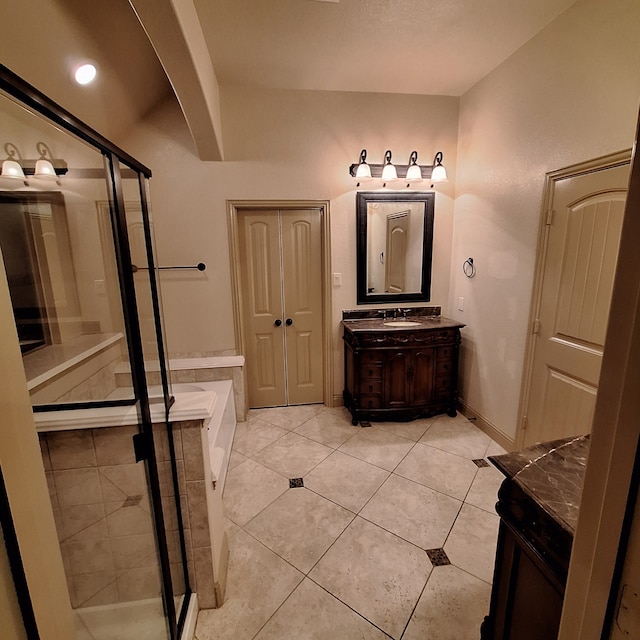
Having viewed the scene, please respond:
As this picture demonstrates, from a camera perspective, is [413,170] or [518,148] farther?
[413,170]

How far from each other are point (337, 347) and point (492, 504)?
5.93 feet

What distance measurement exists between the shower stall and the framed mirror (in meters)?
2.18

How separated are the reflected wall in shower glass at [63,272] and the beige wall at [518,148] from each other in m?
2.48

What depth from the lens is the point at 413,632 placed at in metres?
1.37

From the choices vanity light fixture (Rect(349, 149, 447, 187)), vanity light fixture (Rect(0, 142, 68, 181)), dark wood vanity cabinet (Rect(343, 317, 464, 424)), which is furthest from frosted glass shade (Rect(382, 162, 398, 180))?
vanity light fixture (Rect(0, 142, 68, 181))

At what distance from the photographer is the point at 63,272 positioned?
161 centimetres

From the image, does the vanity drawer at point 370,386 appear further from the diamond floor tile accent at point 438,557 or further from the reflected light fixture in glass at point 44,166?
the reflected light fixture in glass at point 44,166

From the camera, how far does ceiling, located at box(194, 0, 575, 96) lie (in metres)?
1.91

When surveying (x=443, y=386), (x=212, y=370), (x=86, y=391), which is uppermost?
(x=86, y=391)

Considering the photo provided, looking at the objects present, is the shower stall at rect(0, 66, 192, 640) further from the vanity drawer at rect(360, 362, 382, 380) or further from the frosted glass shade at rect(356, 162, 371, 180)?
the frosted glass shade at rect(356, 162, 371, 180)

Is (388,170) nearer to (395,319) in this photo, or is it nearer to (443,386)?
(395,319)

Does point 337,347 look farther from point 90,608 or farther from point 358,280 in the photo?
point 90,608

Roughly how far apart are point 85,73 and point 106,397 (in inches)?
74.0

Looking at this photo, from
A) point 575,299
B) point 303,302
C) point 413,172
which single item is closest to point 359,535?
point 575,299
